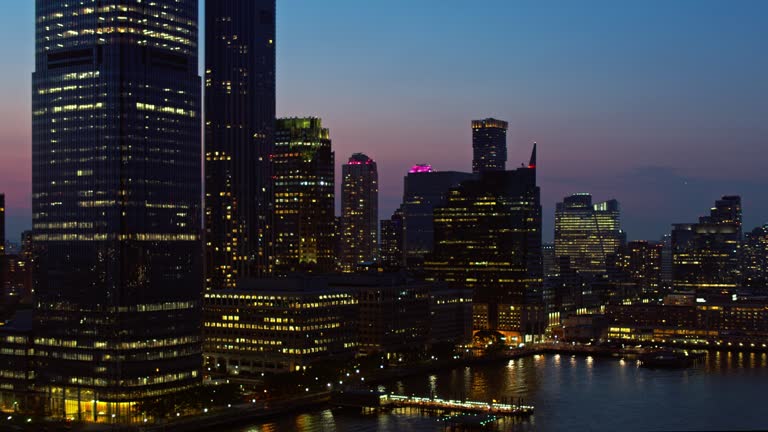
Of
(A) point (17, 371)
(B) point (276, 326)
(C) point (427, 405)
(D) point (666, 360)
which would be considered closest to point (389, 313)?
(B) point (276, 326)

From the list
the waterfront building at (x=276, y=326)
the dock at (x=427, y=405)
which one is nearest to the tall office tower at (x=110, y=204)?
the dock at (x=427, y=405)

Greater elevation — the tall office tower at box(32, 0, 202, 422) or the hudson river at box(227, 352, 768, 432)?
the tall office tower at box(32, 0, 202, 422)

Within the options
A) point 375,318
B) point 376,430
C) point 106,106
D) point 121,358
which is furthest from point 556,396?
point 106,106

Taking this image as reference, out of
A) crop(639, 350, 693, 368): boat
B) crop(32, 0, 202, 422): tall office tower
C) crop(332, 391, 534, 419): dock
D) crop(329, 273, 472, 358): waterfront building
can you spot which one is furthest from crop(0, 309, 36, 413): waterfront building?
crop(639, 350, 693, 368): boat

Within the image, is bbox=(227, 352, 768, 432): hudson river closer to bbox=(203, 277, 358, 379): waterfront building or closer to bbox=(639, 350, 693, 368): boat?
bbox=(639, 350, 693, 368): boat

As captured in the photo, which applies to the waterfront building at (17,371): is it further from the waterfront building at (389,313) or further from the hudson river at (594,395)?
the waterfront building at (389,313)
